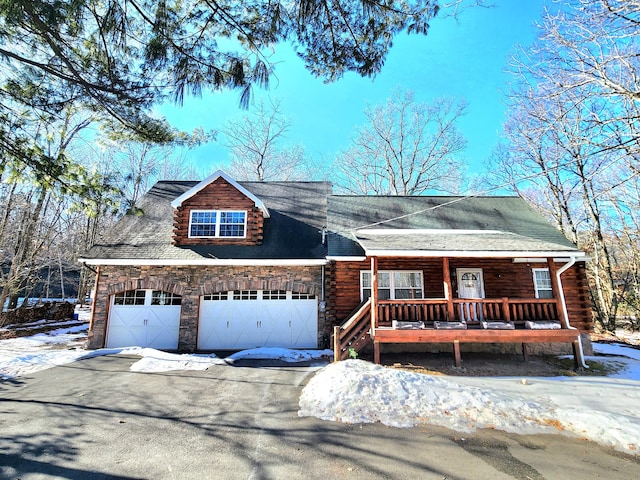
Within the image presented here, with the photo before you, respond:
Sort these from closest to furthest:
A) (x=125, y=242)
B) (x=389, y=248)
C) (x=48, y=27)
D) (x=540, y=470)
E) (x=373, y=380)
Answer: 1. (x=540, y=470)
2. (x=48, y=27)
3. (x=373, y=380)
4. (x=389, y=248)
5. (x=125, y=242)

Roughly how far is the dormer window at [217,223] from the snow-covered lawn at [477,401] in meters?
5.02

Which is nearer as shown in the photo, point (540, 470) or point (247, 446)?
point (540, 470)

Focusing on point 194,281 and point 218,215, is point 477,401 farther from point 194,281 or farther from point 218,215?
point 218,215

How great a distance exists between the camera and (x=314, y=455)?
13.2ft

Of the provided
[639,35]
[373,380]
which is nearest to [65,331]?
A: [373,380]

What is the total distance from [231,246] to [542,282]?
11413mm

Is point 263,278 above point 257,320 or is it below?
above

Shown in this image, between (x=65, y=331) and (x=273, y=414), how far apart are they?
14.5 m

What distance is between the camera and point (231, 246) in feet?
38.0

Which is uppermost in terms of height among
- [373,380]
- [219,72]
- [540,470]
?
[219,72]

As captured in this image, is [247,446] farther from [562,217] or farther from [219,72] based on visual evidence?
[562,217]

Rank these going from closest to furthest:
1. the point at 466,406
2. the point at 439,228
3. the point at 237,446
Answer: the point at 237,446, the point at 466,406, the point at 439,228

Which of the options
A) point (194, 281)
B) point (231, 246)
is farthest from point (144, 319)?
point (231, 246)

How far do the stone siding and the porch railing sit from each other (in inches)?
111
